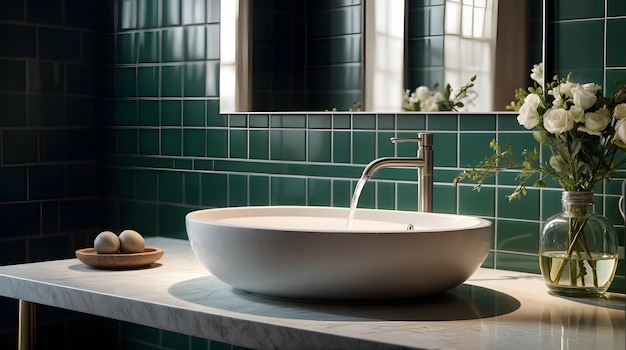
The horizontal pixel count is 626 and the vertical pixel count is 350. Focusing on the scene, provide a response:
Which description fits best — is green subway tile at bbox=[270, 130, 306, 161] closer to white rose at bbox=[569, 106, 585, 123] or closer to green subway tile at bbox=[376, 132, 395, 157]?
green subway tile at bbox=[376, 132, 395, 157]

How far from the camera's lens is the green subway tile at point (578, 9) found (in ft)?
7.09

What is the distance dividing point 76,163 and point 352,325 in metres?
1.85

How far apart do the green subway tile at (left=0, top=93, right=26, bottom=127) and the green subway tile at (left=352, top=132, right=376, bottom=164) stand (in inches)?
47.0

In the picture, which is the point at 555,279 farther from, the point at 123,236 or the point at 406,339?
the point at 123,236

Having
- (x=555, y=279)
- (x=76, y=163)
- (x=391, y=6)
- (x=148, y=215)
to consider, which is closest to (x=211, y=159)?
(x=148, y=215)

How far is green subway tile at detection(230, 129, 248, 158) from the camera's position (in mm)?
2938

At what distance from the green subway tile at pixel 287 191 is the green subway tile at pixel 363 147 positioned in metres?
0.22

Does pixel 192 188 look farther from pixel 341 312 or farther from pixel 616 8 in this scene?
pixel 616 8

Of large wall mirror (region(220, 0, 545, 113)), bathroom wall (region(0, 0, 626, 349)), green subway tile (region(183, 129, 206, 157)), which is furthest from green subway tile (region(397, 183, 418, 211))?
green subway tile (region(183, 129, 206, 157))

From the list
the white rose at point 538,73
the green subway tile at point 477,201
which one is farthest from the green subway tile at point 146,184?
the white rose at point 538,73

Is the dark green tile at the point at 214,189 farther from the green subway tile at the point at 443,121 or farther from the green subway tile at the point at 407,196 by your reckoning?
the green subway tile at the point at 443,121

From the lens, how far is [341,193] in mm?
2701

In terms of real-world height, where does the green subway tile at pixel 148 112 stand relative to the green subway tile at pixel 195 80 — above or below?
below

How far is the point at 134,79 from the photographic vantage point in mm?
3268
